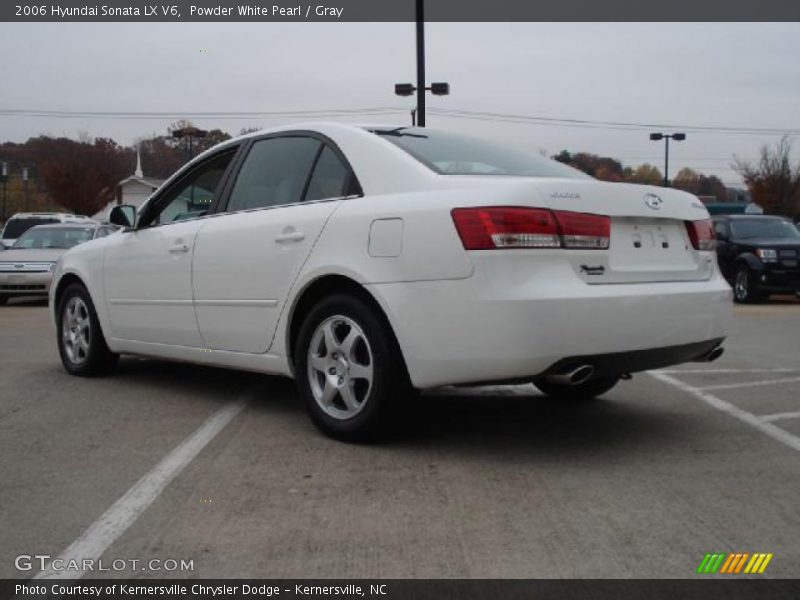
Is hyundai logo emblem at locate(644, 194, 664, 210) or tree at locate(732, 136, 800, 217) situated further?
tree at locate(732, 136, 800, 217)

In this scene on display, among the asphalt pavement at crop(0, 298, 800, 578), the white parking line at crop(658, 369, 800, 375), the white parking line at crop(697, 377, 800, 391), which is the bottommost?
the white parking line at crop(658, 369, 800, 375)

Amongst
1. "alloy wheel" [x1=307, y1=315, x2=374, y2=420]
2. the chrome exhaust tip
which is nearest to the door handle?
"alloy wheel" [x1=307, y1=315, x2=374, y2=420]

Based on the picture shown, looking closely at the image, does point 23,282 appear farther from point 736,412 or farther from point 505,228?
point 505,228

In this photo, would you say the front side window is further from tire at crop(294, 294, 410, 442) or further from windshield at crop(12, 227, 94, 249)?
windshield at crop(12, 227, 94, 249)

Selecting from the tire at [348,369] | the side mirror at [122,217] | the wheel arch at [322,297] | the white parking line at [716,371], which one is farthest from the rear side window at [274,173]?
the white parking line at [716,371]

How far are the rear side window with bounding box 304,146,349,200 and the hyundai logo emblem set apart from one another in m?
1.53

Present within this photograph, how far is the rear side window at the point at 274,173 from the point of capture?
485 cm

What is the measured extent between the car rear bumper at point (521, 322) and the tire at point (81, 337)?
3205mm

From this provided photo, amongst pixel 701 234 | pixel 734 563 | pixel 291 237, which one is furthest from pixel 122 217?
pixel 734 563

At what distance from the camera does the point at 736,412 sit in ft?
16.8

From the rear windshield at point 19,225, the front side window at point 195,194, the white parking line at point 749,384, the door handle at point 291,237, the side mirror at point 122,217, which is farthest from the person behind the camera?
the rear windshield at point 19,225

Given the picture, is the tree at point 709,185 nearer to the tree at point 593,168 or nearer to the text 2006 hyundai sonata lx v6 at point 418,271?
the tree at point 593,168

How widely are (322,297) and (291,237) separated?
366 mm

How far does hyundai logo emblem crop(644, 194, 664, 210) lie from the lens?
420cm
